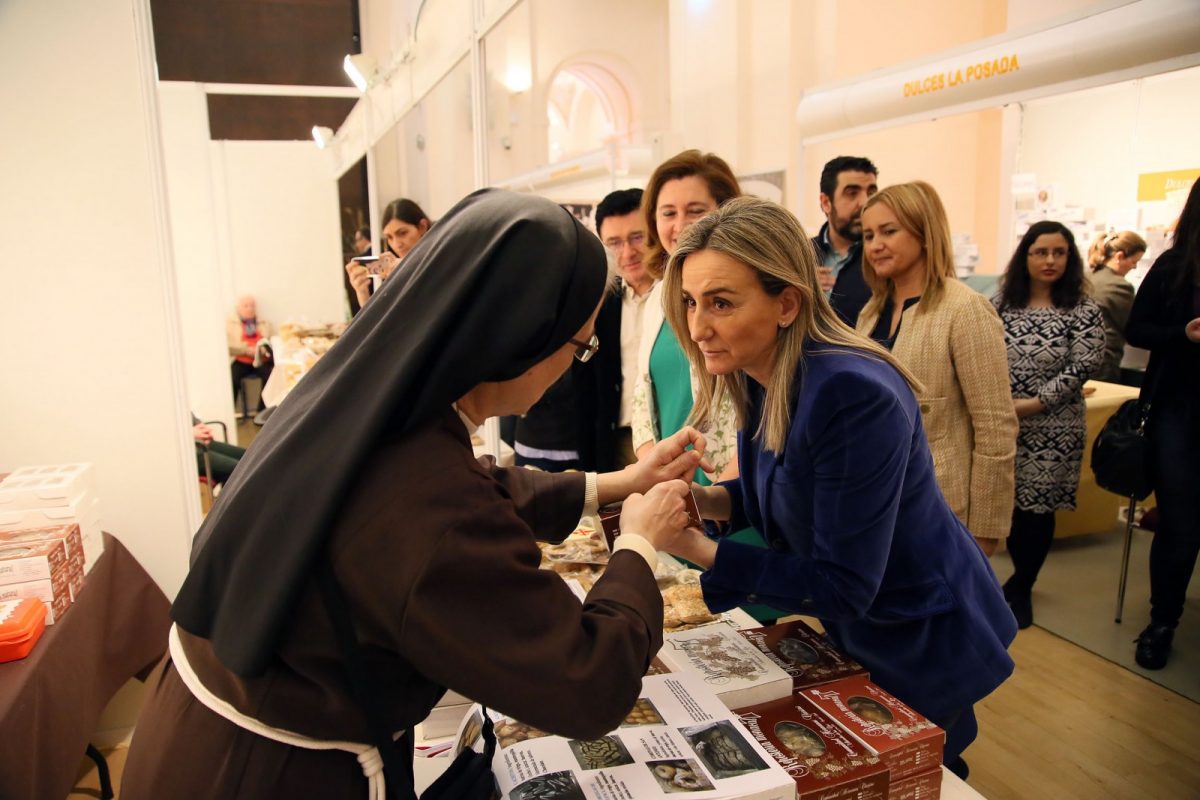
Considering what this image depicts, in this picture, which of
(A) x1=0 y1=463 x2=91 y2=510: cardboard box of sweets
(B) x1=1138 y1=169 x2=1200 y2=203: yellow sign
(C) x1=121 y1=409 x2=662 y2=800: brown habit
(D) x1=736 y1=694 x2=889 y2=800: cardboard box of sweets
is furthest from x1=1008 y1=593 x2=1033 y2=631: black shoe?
(A) x1=0 y1=463 x2=91 y2=510: cardboard box of sweets

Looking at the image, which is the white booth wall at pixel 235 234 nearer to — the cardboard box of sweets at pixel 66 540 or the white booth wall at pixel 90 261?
the white booth wall at pixel 90 261

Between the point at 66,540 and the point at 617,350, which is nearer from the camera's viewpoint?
the point at 66,540

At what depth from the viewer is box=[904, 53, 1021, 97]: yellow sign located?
2943 mm

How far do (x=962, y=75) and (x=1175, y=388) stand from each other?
1508 millimetres

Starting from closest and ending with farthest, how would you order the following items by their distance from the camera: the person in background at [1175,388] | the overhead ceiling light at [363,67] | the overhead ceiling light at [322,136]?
1. the person in background at [1175,388]
2. the overhead ceiling light at [363,67]
3. the overhead ceiling light at [322,136]

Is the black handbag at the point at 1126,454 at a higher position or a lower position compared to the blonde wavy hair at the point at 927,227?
lower

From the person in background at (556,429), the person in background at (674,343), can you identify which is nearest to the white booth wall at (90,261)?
the person in background at (556,429)

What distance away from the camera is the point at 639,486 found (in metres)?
1.56

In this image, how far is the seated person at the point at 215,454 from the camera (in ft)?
14.1

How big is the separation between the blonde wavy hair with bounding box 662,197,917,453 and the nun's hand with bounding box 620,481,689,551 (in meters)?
0.23

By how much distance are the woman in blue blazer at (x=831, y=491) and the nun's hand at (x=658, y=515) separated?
0.39 ft

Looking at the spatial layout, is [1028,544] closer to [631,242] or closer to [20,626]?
[631,242]

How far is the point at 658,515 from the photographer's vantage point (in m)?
1.16

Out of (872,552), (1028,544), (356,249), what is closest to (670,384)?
(872,552)
